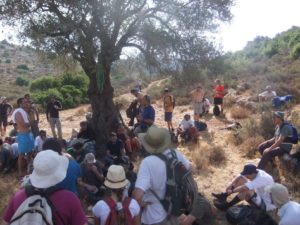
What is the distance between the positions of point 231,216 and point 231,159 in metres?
3.90

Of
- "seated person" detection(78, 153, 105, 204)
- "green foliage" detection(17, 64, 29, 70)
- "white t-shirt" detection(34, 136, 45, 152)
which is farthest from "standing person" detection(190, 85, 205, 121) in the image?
"green foliage" detection(17, 64, 29, 70)

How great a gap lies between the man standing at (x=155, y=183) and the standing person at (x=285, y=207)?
64.8 inches

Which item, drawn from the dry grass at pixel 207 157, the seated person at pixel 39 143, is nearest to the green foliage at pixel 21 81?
the seated person at pixel 39 143

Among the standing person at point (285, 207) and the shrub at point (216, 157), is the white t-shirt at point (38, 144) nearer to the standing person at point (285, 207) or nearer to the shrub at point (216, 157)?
the shrub at point (216, 157)

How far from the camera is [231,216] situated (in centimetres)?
689

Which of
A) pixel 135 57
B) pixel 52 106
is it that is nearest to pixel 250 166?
pixel 135 57

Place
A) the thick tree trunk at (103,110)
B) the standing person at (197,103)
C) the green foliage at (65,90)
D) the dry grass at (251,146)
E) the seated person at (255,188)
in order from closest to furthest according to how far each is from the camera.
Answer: the seated person at (255,188) < the dry grass at (251,146) < the thick tree trunk at (103,110) < the standing person at (197,103) < the green foliage at (65,90)

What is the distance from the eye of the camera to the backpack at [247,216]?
21.3 feet

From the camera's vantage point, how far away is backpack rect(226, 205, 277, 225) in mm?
6484

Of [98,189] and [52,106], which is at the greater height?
[52,106]

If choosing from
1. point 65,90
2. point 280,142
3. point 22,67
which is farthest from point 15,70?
point 280,142

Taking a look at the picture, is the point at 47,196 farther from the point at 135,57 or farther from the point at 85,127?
the point at 135,57

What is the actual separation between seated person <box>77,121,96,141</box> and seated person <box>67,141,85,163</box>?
1417 millimetres

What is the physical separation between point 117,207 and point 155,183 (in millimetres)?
757
